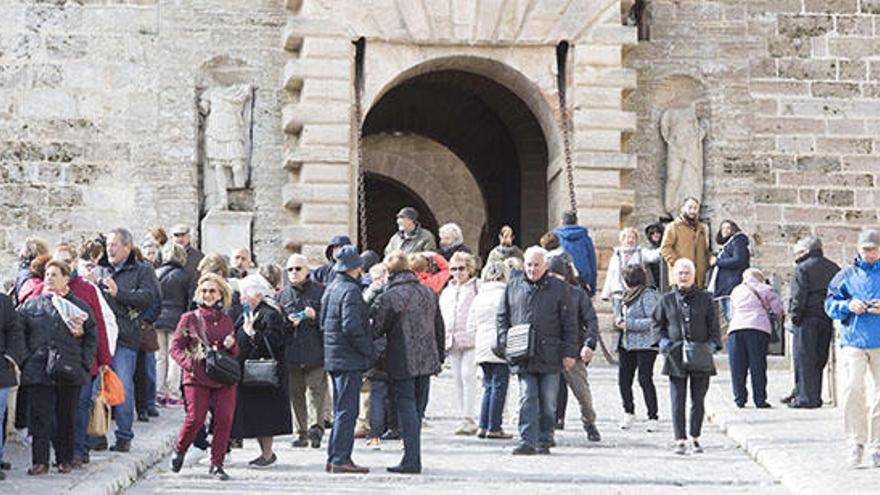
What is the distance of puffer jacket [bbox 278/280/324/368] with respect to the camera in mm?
11734

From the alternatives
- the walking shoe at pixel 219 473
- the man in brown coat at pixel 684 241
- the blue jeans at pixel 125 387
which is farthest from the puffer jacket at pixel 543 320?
the man in brown coat at pixel 684 241

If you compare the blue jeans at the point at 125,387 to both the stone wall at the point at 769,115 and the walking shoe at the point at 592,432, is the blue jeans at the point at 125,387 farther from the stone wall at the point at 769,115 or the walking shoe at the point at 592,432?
the stone wall at the point at 769,115

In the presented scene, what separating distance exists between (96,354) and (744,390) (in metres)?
5.95

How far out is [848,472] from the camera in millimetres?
10469

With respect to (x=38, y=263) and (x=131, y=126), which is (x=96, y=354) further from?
(x=131, y=126)

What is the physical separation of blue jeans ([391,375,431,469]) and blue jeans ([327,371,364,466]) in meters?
0.29

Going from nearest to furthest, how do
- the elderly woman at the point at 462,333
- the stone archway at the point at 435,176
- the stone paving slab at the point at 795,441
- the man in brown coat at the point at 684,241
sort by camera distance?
the stone paving slab at the point at 795,441, the elderly woman at the point at 462,333, the man in brown coat at the point at 684,241, the stone archway at the point at 435,176

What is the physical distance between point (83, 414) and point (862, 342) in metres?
5.06

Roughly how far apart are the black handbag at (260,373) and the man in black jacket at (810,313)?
5.15 meters

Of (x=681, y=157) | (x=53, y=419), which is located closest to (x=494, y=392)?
(x=53, y=419)

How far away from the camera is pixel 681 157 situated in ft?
Answer: 62.8

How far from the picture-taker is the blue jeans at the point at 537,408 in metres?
11.6

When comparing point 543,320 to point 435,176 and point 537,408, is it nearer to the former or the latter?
point 537,408

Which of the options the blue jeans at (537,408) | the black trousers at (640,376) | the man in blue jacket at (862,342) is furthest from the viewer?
the black trousers at (640,376)
